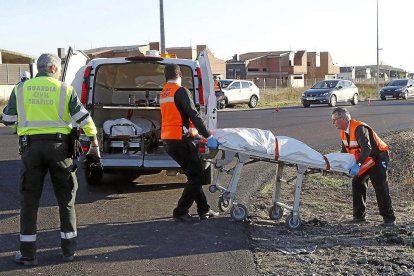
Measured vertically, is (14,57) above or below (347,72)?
above

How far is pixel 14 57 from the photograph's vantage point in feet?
157

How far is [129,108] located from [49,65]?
14.1ft

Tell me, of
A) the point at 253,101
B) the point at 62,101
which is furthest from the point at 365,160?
the point at 253,101

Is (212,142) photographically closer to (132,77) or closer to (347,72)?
(132,77)

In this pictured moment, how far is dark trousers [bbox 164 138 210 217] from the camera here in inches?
278

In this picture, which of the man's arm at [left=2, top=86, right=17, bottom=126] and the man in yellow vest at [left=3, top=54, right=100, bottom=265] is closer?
the man in yellow vest at [left=3, top=54, right=100, bottom=265]

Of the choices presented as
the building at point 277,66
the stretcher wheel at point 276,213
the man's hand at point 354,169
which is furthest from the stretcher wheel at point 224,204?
the building at point 277,66

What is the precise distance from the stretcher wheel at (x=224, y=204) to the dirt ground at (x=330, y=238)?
12.6 inches

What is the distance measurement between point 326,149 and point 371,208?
5.49 metres

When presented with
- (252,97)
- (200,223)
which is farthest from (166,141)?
(252,97)

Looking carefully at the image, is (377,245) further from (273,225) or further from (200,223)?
(200,223)

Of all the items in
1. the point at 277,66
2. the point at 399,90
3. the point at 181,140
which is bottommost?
the point at 399,90

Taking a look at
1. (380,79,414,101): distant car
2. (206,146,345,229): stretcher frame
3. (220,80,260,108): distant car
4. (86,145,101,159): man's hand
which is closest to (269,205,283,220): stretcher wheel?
(206,146,345,229): stretcher frame

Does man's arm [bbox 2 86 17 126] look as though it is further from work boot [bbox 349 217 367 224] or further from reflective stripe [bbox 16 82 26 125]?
work boot [bbox 349 217 367 224]
